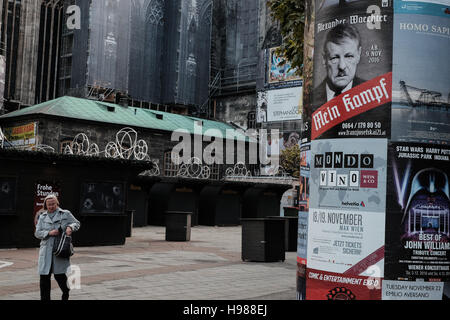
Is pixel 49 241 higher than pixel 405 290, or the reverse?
pixel 49 241

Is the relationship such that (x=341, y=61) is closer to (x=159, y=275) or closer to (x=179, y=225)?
(x=159, y=275)

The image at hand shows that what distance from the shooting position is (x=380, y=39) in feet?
20.8

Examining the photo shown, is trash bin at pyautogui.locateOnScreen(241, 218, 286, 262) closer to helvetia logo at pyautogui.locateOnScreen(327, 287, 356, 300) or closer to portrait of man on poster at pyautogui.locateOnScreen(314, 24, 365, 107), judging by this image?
helvetia logo at pyautogui.locateOnScreen(327, 287, 356, 300)

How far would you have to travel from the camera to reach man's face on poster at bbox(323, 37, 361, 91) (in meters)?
6.47

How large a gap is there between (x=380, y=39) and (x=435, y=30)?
23.1 inches

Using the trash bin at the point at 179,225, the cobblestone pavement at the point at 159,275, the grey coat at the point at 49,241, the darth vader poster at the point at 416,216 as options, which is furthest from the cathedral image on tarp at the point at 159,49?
the darth vader poster at the point at 416,216

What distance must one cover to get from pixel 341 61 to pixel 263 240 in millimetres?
9475

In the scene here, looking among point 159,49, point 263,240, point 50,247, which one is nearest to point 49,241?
point 50,247

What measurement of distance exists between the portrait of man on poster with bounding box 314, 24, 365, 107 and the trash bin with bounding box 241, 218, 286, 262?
9111mm

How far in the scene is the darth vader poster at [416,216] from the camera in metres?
6.24

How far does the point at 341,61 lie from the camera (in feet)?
21.6

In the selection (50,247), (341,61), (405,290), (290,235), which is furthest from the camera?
(290,235)

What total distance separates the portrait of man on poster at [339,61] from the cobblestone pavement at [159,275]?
433 cm
